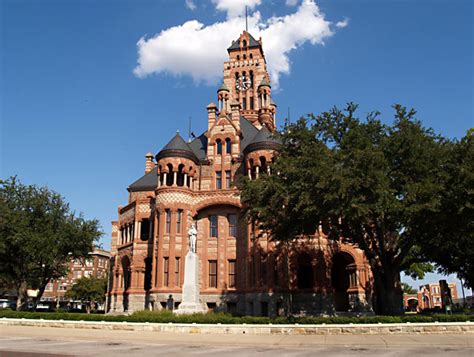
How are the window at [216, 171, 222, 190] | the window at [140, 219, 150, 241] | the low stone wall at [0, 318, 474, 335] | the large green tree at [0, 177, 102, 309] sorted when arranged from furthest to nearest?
1. the window at [140, 219, 150, 241]
2. the window at [216, 171, 222, 190]
3. the large green tree at [0, 177, 102, 309]
4. the low stone wall at [0, 318, 474, 335]

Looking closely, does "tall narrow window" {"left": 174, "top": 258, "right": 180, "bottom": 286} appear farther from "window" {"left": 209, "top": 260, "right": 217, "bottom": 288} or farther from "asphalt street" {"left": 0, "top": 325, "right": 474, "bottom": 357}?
"asphalt street" {"left": 0, "top": 325, "right": 474, "bottom": 357}

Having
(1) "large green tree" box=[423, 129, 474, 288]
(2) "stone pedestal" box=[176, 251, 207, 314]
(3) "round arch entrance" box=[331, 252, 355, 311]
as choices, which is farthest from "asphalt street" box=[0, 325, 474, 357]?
(3) "round arch entrance" box=[331, 252, 355, 311]

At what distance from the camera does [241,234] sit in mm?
38750

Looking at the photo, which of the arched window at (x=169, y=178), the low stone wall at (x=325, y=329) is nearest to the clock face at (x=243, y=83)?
the arched window at (x=169, y=178)

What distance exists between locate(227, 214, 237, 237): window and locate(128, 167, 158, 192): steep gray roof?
1007 cm

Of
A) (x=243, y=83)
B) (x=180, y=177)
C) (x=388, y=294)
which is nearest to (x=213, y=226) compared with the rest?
(x=180, y=177)

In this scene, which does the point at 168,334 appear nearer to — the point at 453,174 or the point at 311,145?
the point at 311,145

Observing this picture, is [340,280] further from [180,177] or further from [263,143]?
[180,177]

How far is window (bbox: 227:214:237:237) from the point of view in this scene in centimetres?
3959

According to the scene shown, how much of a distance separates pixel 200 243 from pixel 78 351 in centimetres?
2544

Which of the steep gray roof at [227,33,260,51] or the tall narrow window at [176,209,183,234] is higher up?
the steep gray roof at [227,33,260,51]

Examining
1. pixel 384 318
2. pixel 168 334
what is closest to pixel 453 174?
pixel 384 318

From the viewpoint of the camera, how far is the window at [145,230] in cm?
4303

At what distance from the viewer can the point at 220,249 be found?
128ft
